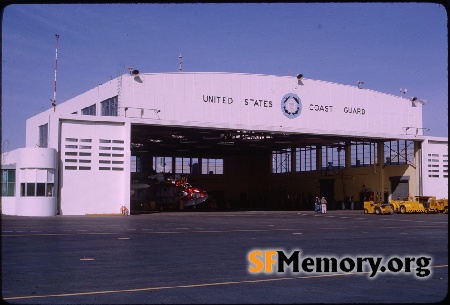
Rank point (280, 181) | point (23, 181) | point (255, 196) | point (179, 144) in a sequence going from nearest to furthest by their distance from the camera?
point (23, 181)
point (179, 144)
point (280, 181)
point (255, 196)

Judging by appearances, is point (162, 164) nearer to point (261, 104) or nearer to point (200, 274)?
point (261, 104)

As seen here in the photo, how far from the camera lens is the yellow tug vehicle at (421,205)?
189 feet

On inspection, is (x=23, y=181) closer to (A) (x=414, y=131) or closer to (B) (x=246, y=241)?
(B) (x=246, y=241)

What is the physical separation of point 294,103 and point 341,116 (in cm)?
615

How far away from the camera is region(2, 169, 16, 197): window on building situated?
52.4 m

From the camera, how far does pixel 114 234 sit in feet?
86.6

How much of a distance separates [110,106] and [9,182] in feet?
41.4

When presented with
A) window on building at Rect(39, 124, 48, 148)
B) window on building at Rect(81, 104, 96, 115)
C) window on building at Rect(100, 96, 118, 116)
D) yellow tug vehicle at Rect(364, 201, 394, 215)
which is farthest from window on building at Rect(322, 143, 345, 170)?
window on building at Rect(39, 124, 48, 148)

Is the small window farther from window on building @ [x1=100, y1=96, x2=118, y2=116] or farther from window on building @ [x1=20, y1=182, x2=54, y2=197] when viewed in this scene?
window on building @ [x1=100, y1=96, x2=118, y2=116]

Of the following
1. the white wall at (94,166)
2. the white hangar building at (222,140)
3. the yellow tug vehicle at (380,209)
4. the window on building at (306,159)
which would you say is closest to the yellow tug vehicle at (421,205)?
the yellow tug vehicle at (380,209)

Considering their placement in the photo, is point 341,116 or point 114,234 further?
point 341,116

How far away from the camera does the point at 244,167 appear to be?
94.7 m

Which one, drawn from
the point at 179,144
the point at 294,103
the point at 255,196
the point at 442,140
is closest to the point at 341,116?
the point at 294,103

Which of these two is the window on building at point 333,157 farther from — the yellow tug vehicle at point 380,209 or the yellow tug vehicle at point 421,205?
the yellow tug vehicle at point 380,209
